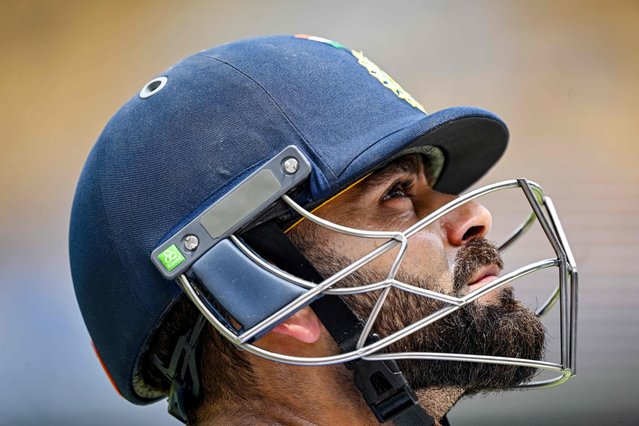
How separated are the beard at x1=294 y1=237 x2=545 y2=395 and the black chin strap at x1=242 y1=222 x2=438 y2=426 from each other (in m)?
0.04

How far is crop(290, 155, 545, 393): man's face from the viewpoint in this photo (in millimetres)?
1202

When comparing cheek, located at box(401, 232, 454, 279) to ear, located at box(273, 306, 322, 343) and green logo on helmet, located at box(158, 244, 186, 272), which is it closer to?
ear, located at box(273, 306, 322, 343)

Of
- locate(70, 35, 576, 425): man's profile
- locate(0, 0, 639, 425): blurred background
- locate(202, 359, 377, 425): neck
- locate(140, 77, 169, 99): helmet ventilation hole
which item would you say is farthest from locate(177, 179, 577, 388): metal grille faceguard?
locate(0, 0, 639, 425): blurred background

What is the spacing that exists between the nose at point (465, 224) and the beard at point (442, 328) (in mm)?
58

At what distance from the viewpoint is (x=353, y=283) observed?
1200 millimetres

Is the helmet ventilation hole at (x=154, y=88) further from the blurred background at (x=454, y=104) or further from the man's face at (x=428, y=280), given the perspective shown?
the blurred background at (x=454, y=104)

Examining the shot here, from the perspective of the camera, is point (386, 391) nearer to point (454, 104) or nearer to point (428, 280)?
point (428, 280)

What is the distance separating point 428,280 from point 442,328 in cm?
7

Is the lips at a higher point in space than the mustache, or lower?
lower

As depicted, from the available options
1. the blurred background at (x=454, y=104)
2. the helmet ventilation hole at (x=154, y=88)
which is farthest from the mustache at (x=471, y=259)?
the blurred background at (x=454, y=104)

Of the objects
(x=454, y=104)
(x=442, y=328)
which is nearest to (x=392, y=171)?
(x=442, y=328)

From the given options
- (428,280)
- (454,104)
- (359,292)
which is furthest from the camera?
(454,104)

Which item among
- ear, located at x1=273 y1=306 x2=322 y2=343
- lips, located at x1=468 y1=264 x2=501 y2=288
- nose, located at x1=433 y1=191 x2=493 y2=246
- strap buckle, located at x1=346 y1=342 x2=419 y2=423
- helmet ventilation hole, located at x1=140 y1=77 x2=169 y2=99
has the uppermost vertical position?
helmet ventilation hole, located at x1=140 y1=77 x2=169 y2=99

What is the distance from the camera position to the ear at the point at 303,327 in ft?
3.98
